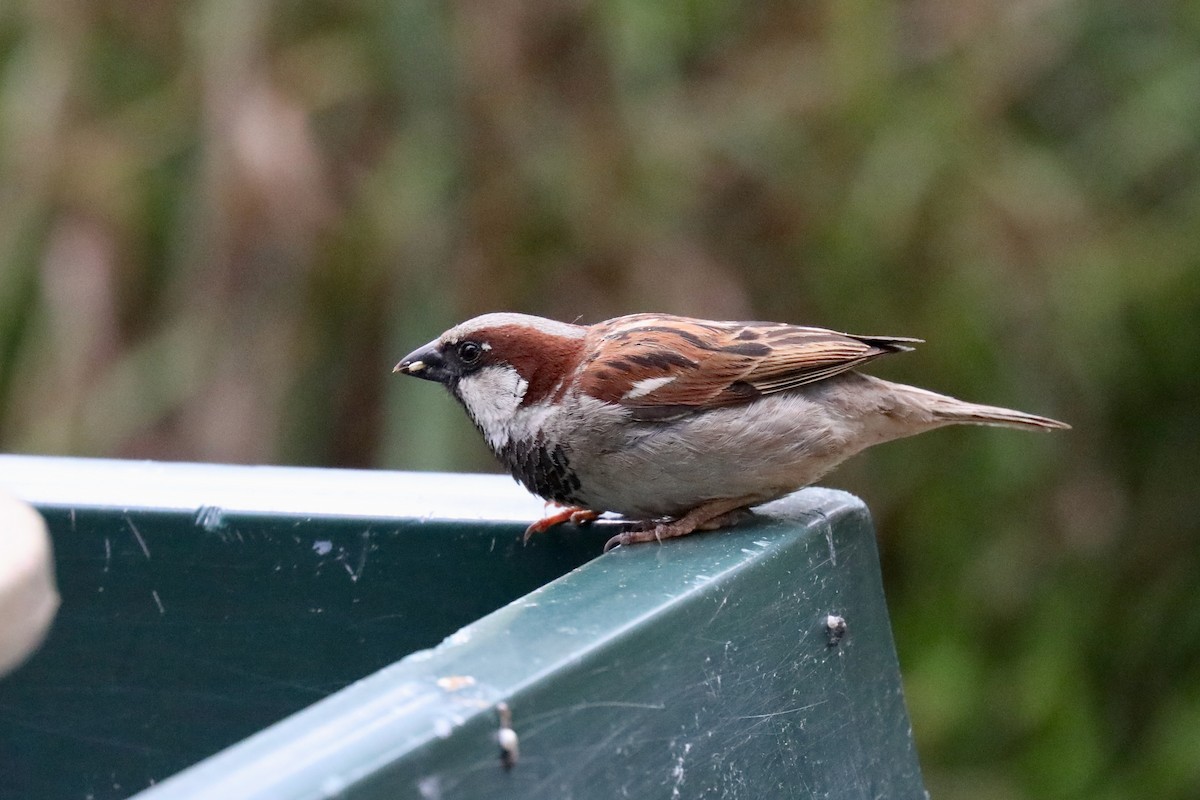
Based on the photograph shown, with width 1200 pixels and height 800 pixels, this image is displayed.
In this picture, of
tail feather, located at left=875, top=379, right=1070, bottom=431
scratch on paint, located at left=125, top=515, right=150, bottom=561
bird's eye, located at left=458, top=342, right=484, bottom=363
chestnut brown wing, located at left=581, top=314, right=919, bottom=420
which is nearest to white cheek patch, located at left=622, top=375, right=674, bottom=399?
chestnut brown wing, located at left=581, top=314, right=919, bottom=420

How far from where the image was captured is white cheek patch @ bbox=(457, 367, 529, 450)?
2125mm

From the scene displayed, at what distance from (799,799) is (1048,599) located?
191 centimetres

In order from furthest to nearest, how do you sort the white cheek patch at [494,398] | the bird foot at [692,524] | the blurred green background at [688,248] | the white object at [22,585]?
the blurred green background at [688,248] → the white cheek patch at [494,398] → the bird foot at [692,524] → the white object at [22,585]

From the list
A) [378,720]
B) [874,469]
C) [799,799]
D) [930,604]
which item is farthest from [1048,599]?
[378,720]

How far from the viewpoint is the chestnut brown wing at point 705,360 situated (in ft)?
6.70

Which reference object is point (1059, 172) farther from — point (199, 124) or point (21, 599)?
point (21, 599)

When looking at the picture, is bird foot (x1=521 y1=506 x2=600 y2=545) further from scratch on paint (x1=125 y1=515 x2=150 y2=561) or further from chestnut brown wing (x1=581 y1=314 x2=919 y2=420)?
scratch on paint (x1=125 y1=515 x2=150 y2=561)

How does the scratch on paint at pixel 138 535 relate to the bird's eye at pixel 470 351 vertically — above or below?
below

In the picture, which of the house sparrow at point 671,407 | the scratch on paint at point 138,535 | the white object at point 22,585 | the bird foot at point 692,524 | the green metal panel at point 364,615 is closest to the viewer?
the white object at point 22,585

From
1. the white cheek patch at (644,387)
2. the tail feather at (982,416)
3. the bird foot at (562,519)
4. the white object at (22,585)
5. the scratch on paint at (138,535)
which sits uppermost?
the white object at (22,585)

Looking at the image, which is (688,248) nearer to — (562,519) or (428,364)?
(428,364)

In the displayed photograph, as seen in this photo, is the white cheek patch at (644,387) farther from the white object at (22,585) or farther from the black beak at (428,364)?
the white object at (22,585)

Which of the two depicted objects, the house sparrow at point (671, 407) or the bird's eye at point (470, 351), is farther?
the bird's eye at point (470, 351)

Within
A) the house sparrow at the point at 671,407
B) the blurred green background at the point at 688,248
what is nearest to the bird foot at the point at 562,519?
the house sparrow at the point at 671,407
